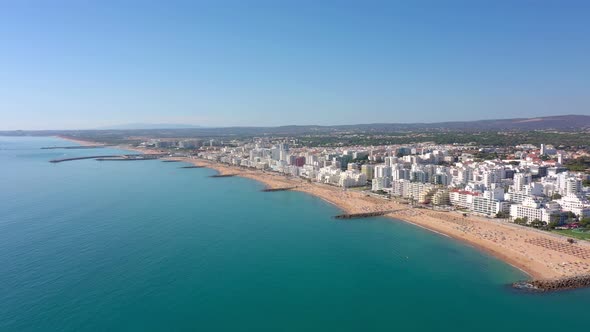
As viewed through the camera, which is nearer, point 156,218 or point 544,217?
point 544,217

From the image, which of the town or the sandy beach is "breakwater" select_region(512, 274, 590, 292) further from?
the town

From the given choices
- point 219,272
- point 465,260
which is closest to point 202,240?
point 219,272

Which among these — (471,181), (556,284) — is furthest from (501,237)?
(471,181)

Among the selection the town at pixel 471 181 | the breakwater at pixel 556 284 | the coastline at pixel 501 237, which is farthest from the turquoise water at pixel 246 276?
the town at pixel 471 181

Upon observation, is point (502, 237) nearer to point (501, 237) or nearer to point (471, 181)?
point (501, 237)

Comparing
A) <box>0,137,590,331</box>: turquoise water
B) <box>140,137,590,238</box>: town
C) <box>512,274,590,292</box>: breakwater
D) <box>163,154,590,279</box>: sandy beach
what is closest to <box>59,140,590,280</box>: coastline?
<box>163,154,590,279</box>: sandy beach

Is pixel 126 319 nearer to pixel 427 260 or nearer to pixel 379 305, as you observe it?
pixel 379 305
